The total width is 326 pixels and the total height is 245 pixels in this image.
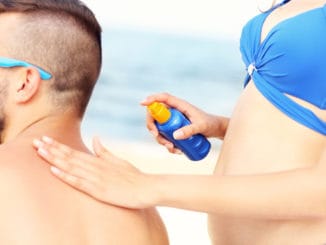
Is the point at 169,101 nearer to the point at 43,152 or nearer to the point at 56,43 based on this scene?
the point at 56,43

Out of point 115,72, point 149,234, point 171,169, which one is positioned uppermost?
point 149,234

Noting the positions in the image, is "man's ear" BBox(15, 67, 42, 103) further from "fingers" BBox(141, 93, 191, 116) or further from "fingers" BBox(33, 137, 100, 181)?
"fingers" BBox(141, 93, 191, 116)

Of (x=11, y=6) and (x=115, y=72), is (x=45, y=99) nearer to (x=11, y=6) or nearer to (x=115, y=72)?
(x=11, y=6)

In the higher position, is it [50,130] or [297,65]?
[297,65]

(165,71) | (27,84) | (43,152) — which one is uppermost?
(27,84)

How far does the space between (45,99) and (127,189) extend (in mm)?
351

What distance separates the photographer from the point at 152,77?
1661cm

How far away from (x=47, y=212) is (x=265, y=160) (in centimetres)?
66

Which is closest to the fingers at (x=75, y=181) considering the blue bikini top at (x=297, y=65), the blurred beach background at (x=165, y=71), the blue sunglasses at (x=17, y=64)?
the blue sunglasses at (x=17, y=64)

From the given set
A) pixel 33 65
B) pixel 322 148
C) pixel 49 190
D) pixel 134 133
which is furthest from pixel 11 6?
pixel 134 133

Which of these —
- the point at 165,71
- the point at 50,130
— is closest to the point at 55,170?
the point at 50,130

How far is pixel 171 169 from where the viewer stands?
6598 mm

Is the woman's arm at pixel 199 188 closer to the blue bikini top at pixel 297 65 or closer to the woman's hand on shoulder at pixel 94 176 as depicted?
the woman's hand on shoulder at pixel 94 176

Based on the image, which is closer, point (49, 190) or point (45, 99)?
point (49, 190)
